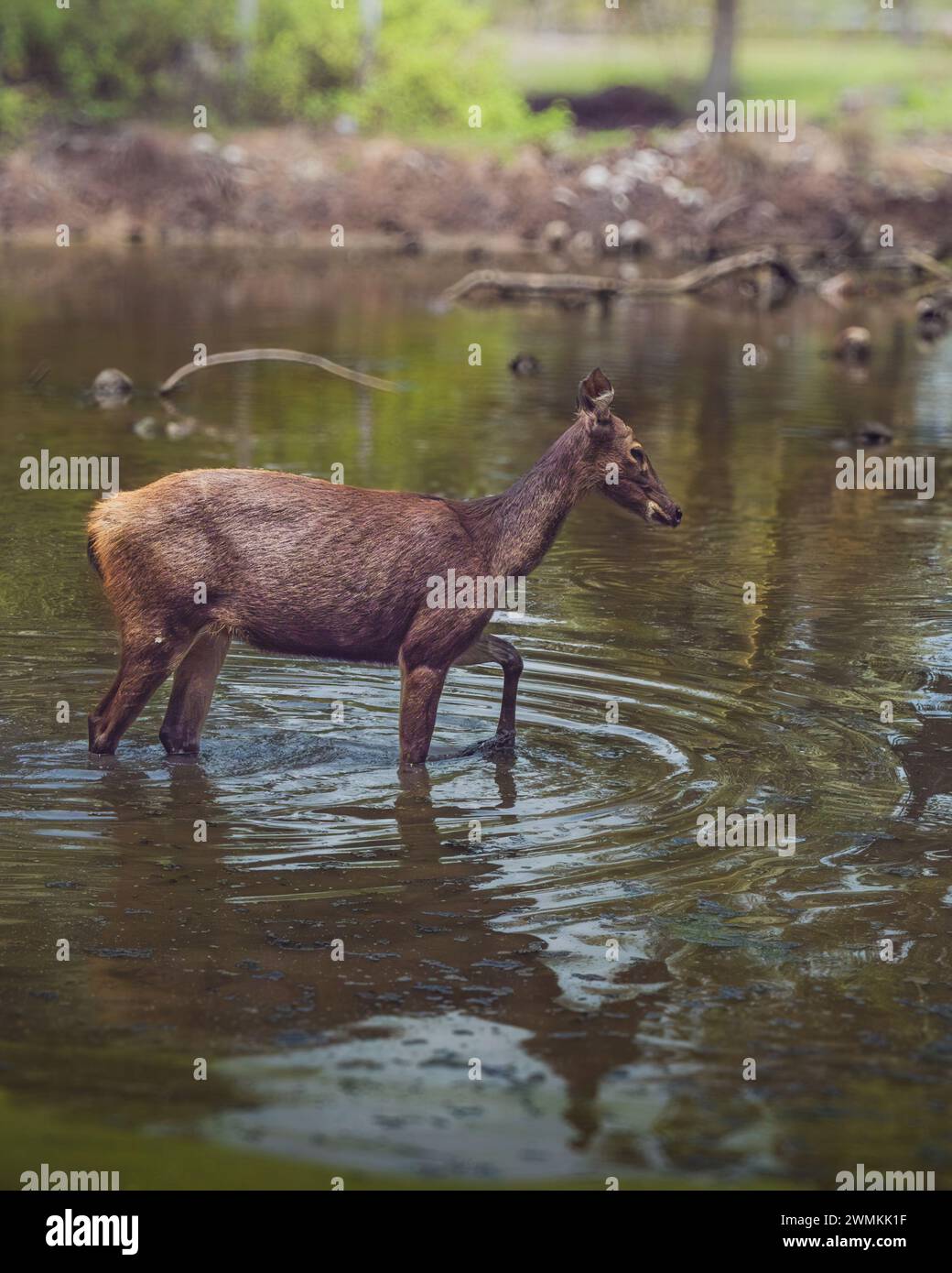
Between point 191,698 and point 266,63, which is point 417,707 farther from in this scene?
point 266,63

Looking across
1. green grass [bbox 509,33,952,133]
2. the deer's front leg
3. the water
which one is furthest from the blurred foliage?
the deer's front leg

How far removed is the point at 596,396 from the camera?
975 cm

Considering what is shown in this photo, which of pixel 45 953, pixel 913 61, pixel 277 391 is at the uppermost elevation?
pixel 913 61

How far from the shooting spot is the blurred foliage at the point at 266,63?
174 ft

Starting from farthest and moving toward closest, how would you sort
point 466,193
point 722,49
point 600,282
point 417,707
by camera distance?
point 722,49, point 466,193, point 600,282, point 417,707

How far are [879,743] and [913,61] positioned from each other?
7000 cm

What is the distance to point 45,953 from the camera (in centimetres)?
759

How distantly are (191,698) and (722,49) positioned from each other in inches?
2162

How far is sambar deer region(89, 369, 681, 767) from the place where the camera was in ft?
31.6

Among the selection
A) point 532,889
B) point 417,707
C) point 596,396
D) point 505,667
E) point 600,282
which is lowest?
point 532,889

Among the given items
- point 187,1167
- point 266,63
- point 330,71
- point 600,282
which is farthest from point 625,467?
point 330,71

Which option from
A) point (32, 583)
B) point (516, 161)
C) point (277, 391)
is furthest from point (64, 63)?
point (32, 583)

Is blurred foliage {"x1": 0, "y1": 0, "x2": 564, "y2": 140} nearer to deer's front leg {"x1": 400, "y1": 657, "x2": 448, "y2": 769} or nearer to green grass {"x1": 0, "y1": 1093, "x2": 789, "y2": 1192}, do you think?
deer's front leg {"x1": 400, "y1": 657, "x2": 448, "y2": 769}

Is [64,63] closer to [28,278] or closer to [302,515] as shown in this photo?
[28,278]
